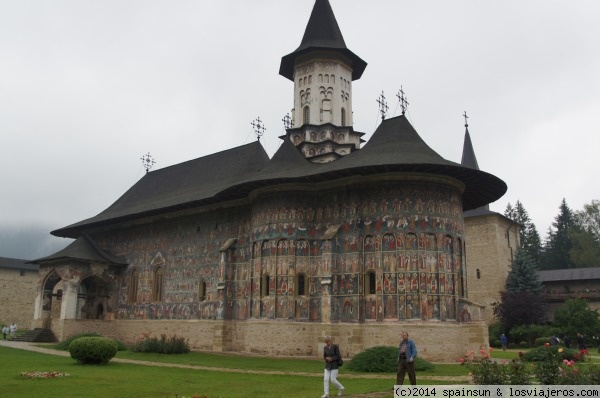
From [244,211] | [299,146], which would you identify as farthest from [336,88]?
[244,211]

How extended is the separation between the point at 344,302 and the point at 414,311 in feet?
8.76

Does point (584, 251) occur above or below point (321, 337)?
above

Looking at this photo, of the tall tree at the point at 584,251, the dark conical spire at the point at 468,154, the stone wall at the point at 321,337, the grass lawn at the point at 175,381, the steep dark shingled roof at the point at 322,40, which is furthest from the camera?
the tall tree at the point at 584,251

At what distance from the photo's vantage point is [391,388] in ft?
40.6

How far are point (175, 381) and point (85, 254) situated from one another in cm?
1945

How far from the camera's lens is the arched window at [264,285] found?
23.0 metres

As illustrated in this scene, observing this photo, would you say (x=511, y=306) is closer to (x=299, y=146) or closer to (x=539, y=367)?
(x=299, y=146)

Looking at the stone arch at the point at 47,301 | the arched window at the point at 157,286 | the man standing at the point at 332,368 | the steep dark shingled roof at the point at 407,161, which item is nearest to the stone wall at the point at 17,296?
A: the stone arch at the point at 47,301

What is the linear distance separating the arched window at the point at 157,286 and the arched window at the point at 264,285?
840cm

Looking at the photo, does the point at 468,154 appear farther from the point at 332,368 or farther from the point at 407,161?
the point at 332,368

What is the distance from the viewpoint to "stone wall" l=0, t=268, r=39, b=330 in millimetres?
43434

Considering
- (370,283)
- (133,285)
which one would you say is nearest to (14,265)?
(133,285)

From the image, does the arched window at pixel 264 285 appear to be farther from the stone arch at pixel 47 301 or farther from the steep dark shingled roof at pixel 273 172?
the stone arch at pixel 47 301

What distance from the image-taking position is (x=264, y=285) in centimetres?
2306
